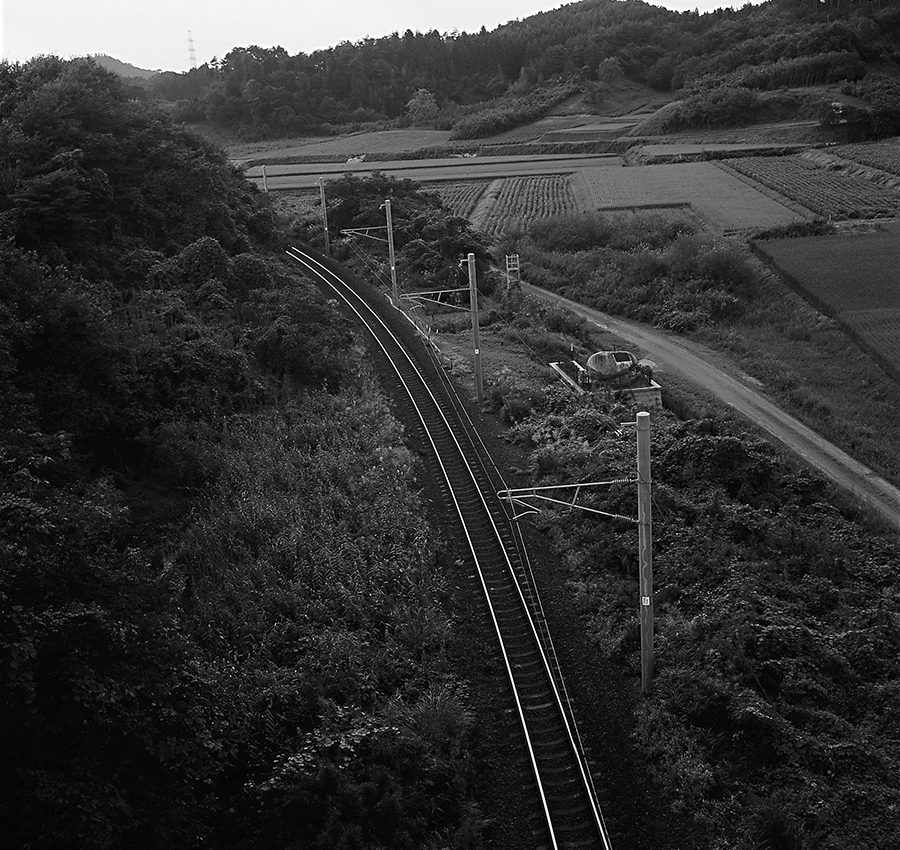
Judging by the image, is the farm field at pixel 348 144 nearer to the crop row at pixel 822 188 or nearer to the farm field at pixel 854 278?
the crop row at pixel 822 188

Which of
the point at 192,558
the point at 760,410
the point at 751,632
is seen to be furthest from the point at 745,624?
the point at 760,410

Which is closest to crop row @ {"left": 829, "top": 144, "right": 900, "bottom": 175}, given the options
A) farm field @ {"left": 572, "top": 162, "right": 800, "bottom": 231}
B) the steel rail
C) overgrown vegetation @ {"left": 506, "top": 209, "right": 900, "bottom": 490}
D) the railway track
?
farm field @ {"left": 572, "top": 162, "right": 800, "bottom": 231}

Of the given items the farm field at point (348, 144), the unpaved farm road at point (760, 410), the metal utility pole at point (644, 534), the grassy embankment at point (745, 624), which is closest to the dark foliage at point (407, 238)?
the unpaved farm road at point (760, 410)

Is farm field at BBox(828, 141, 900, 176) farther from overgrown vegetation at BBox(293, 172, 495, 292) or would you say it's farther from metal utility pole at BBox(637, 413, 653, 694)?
metal utility pole at BBox(637, 413, 653, 694)

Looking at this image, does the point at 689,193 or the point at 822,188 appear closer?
the point at 822,188

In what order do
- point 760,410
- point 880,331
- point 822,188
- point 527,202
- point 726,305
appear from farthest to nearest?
point 527,202 → point 822,188 → point 726,305 → point 880,331 → point 760,410

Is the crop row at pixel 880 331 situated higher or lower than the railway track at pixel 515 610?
higher

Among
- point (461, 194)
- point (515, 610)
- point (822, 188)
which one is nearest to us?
point (515, 610)

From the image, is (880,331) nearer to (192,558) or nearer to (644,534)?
(644,534)
